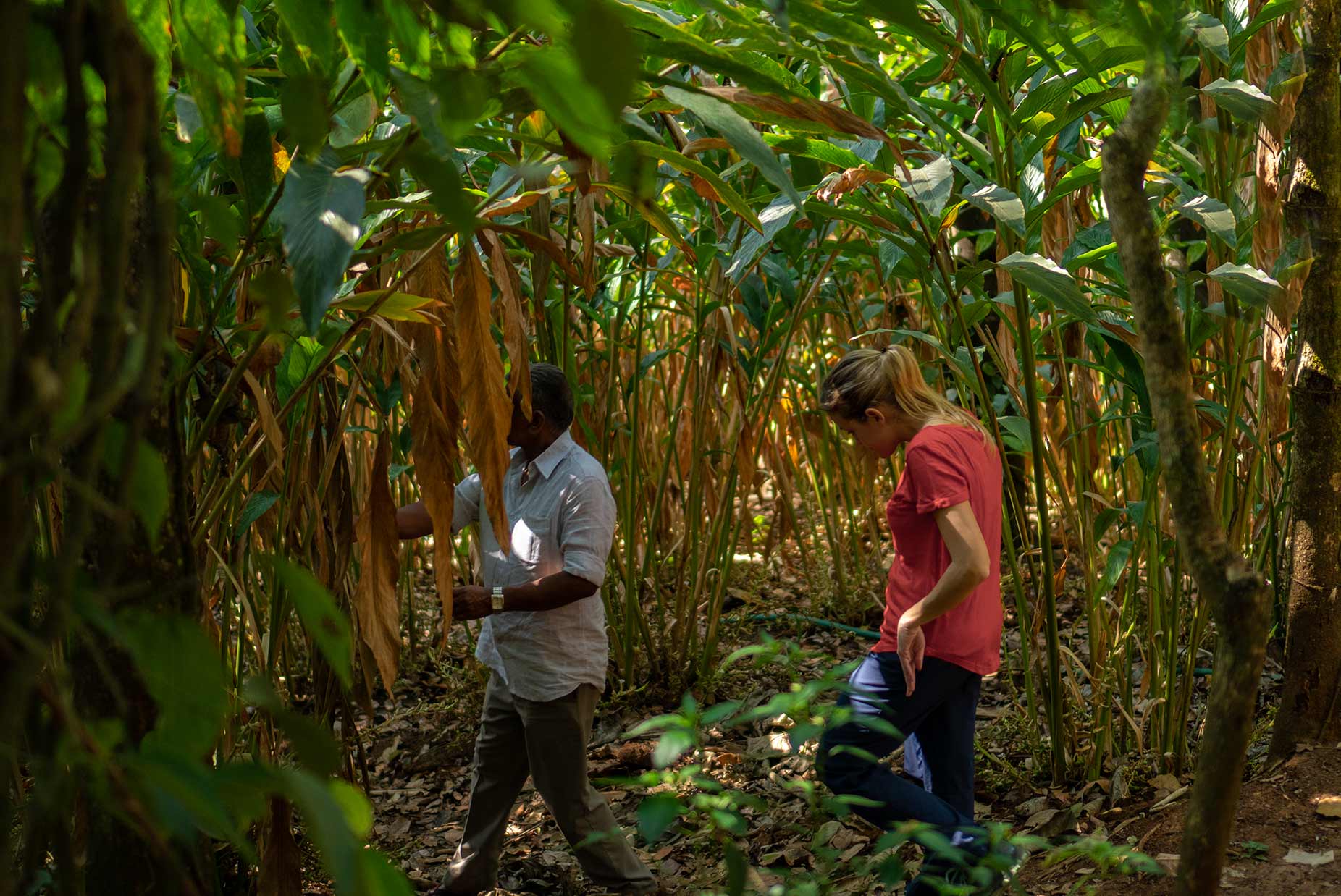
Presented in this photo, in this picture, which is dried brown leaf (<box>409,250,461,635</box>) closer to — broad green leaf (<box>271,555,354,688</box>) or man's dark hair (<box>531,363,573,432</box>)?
broad green leaf (<box>271,555,354,688</box>)

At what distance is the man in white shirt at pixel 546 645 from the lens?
2.19m

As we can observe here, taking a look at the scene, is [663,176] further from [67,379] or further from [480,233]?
[67,379]

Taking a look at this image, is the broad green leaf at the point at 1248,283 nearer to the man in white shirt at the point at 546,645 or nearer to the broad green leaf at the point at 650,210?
the broad green leaf at the point at 650,210

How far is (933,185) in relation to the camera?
159cm

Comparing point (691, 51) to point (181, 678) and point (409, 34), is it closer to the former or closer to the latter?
point (409, 34)

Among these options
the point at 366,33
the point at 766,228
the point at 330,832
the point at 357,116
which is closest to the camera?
the point at 330,832

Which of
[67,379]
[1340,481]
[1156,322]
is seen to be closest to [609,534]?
[1340,481]

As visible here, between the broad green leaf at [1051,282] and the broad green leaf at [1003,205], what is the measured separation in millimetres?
85

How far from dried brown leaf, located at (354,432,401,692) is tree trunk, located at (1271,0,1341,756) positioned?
1.49 meters

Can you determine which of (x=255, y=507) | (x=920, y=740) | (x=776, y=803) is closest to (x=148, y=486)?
(x=255, y=507)

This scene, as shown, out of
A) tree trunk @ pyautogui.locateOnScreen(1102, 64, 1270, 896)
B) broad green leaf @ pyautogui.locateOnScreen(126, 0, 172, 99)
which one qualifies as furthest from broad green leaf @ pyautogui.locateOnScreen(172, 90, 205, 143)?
tree trunk @ pyautogui.locateOnScreen(1102, 64, 1270, 896)

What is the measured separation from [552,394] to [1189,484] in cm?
155

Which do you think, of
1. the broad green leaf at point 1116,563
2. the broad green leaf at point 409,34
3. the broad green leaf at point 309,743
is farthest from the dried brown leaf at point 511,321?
the broad green leaf at point 1116,563

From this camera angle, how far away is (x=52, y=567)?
0.49 meters
